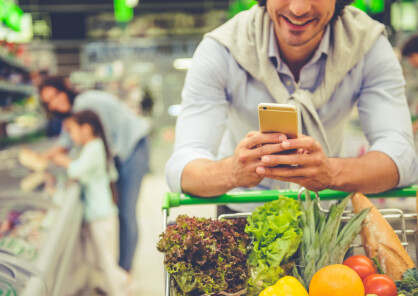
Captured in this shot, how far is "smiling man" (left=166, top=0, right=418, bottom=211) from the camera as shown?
1.33 meters

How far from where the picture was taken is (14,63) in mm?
4066

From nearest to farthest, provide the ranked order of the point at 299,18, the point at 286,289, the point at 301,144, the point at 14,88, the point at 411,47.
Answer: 1. the point at 286,289
2. the point at 301,144
3. the point at 299,18
4. the point at 14,88
5. the point at 411,47

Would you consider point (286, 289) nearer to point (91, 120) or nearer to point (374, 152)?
point (374, 152)

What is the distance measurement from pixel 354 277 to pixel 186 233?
43 cm

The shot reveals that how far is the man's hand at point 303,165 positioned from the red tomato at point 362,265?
217 millimetres

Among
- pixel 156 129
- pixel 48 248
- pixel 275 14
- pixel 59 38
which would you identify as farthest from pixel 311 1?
pixel 59 38

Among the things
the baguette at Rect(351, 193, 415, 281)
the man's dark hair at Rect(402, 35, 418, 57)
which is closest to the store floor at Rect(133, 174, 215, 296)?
the baguette at Rect(351, 193, 415, 281)

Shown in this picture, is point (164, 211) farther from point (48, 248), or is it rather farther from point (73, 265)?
point (73, 265)

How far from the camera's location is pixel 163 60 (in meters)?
9.32

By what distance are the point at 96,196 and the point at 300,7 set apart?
2963mm

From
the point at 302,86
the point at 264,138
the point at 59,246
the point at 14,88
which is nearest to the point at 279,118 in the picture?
the point at 264,138

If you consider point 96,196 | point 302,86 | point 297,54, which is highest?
point 297,54

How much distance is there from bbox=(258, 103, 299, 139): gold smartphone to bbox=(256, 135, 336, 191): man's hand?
0.11 ft

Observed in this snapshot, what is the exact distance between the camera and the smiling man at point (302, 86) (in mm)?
1327
